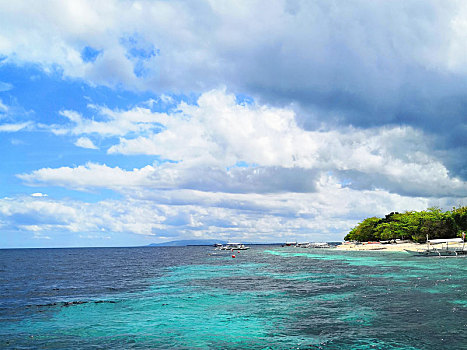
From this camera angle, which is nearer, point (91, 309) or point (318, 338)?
point (318, 338)

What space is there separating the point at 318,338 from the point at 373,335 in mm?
4045

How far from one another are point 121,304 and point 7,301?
57.5 feet

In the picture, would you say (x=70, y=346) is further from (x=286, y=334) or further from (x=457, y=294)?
(x=457, y=294)

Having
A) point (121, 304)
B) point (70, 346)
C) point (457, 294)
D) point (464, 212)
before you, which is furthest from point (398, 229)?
point (70, 346)

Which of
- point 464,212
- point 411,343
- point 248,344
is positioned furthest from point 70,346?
point 464,212

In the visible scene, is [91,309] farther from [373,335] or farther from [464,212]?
[464,212]

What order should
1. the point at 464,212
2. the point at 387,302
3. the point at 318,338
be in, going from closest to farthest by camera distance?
the point at 318,338
the point at 387,302
the point at 464,212

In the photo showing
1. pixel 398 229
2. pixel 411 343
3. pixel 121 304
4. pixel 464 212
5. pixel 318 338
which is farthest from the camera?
pixel 398 229

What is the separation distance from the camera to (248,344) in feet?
81.1

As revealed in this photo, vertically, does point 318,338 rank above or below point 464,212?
below

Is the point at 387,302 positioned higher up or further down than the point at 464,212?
further down

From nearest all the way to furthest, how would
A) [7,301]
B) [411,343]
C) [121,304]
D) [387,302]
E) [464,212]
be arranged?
[411,343] → [387,302] → [121,304] → [7,301] → [464,212]

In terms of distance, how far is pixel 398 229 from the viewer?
7096 inches

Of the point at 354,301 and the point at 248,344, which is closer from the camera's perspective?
the point at 248,344
